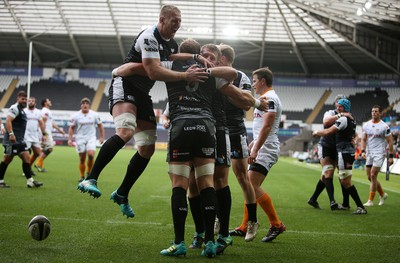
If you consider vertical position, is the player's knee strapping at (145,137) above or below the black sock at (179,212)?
above

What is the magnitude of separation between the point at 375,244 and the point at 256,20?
40117 millimetres

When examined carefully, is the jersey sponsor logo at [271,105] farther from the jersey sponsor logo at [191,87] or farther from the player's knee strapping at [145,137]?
the jersey sponsor logo at [191,87]

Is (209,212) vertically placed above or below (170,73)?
below

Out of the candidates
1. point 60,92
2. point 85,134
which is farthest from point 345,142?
point 60,92

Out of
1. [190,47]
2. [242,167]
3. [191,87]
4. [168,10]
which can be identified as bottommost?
[242,167]

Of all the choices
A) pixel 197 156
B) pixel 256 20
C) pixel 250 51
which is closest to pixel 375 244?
pixel 197 156

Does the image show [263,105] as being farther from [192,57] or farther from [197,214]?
[197,214]

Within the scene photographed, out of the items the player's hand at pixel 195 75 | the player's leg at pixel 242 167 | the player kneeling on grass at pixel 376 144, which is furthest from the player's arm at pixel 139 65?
the player kneeling on grass at pixel 376 144

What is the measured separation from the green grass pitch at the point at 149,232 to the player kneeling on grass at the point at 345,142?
61 centimetres

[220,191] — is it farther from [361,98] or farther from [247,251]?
[361,98]

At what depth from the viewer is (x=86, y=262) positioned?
187 inches

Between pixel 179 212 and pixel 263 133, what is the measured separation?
2049 mm

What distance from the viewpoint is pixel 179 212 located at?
5320mm

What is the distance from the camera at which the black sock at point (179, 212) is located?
529 centimetres
